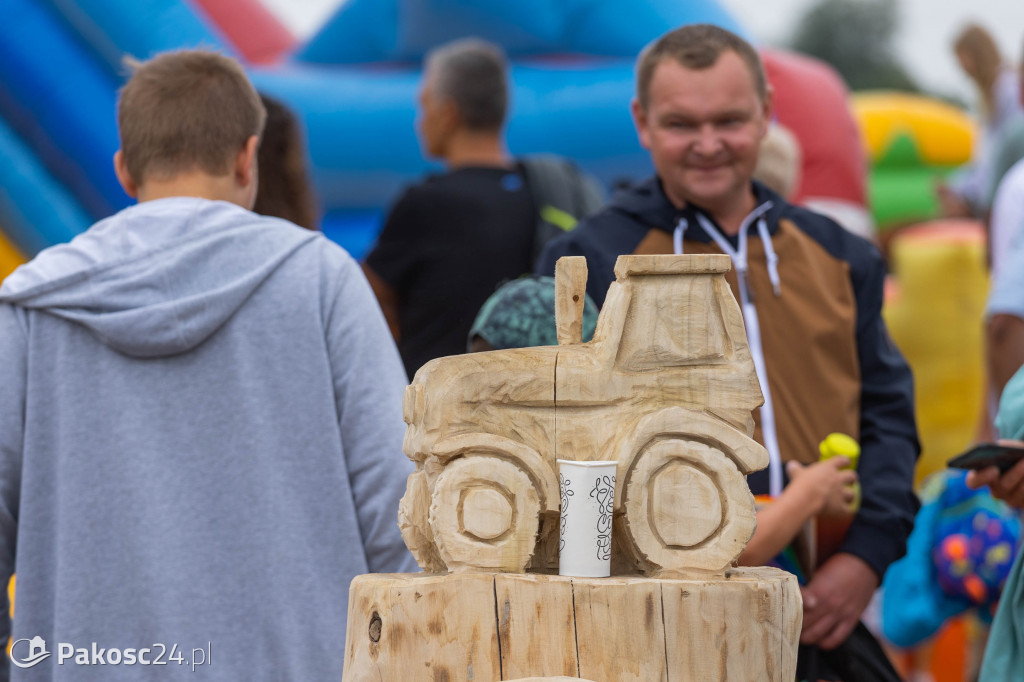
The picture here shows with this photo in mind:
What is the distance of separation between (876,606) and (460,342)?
8.59 ft

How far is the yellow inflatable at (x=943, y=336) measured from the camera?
196 inches

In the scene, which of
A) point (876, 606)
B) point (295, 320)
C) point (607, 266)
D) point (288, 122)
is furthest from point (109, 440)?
point (876, 606)

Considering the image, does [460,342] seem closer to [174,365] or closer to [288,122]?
[288,122]

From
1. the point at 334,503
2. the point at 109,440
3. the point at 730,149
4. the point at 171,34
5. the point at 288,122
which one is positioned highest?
the point at 171,34

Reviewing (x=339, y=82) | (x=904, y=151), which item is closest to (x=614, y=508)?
(x=339, y=82)

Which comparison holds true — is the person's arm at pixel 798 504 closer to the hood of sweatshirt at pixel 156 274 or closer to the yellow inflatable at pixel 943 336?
the hood of sweatshirt at pixel 156 274

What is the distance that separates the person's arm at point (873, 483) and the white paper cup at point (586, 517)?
2.26 ft

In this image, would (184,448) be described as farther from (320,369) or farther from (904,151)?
Result: (904,151)

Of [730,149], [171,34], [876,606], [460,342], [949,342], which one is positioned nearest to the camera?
[730,149]

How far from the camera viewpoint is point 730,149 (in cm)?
202

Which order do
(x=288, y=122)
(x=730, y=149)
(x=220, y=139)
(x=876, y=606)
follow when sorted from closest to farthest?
(x=220, y=139)
(x=730, y=149)
(x=288, y=122)
(x=876, y=606)

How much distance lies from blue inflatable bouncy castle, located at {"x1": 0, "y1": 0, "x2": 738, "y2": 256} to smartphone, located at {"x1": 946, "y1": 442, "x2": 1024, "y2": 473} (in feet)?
13.7

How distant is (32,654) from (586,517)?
0.91m

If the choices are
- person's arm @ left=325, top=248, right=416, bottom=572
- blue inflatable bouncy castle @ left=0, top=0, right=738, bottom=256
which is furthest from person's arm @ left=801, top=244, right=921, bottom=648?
blue inflatable bouncy castle @ left=0, top=0, right=738, bottom=256
